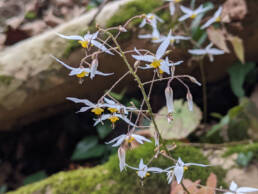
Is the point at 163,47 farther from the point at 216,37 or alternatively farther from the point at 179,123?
the point at 216,37

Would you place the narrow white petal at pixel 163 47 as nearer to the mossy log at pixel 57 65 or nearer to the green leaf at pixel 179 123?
the green leaf at pixel 179 123

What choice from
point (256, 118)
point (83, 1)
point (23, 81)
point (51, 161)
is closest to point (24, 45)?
point (23, 81)

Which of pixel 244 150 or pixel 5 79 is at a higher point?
pixel 5 79

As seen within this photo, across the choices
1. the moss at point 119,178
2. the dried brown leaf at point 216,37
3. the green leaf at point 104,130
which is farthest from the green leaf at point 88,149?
the dried brown leaf at point 216,37

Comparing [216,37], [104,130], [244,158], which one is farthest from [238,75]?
[104,130]

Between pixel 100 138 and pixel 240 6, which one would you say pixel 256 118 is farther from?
pixel 100 138

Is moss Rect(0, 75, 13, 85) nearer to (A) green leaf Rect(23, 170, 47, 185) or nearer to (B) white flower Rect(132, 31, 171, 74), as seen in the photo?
(A) green leaf Rect(23, 170, 47, 185)
